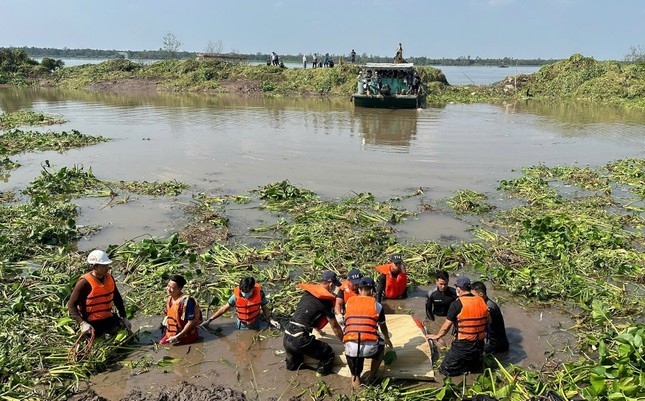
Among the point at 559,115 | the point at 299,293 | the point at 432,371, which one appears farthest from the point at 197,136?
the point at 559,115

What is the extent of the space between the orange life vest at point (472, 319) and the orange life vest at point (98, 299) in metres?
4.20

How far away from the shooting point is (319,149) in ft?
58.5

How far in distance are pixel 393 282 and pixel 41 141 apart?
54.4 ft

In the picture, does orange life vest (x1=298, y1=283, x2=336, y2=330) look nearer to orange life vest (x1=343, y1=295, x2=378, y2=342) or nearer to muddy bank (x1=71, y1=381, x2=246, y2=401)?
orange life vest (x1=343, y1=295, x2=378, y2=342)

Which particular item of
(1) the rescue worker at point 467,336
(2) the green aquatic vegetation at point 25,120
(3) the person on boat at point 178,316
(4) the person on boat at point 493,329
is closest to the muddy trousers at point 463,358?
(1) the rescue worker at point 467,336

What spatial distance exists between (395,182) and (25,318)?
9675mm

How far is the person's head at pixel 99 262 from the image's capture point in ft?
17.6

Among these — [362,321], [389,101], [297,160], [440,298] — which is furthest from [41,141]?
[389,101]

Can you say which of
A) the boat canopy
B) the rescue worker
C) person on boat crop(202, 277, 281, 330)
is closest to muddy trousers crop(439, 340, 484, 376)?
the rescue worker

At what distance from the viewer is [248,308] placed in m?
6.30

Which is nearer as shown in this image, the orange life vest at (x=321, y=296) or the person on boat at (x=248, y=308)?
the orange life vest at (x=321, y=296)

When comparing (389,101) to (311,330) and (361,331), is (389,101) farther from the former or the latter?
(361,331)

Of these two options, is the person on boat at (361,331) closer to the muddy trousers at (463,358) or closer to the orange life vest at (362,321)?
the orange life vest at (362,321)

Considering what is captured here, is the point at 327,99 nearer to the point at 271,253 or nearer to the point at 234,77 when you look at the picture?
the point at 234,77
